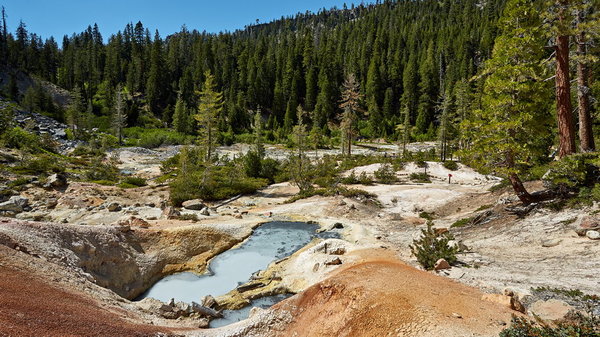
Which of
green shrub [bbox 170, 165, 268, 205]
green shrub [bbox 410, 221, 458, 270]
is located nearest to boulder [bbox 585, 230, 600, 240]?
green shrub [bbox 410, 221, 458, 270]

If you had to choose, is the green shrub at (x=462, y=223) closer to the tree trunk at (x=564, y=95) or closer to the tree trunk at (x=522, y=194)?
the tree trunk at (x=522, y=194)

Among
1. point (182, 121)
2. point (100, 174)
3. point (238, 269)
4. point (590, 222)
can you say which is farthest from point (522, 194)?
point (182, 121)

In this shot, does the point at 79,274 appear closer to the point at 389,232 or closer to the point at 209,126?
the point at 389,232

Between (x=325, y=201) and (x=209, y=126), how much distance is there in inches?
582

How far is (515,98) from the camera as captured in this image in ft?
46.4

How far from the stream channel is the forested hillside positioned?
189 ft

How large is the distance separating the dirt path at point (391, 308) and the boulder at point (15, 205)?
19.1 meters

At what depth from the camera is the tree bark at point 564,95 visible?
1365 cm

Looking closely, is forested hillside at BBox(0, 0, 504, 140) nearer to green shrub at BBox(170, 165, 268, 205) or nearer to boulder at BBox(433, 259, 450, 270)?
green shrub at BBox(170, 165, 268, 205)

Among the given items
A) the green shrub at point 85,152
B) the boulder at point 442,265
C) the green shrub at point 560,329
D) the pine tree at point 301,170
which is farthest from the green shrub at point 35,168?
the green shrub at point 560,329

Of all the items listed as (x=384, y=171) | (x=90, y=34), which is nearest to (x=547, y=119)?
(x=384, y=171)

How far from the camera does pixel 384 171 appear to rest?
31000mm

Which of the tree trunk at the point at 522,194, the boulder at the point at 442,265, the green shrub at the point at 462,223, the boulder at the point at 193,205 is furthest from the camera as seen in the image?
the boulder at the point at 193,205

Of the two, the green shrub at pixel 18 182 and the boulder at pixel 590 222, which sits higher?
the green shrub at pixel 18 182
